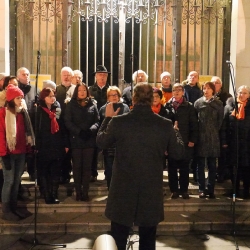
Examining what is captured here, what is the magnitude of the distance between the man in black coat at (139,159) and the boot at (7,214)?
2.28 m

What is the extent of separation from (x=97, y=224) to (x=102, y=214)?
0.40 meters

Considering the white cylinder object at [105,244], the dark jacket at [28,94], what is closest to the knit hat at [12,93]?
the dark jacket at [28,94]

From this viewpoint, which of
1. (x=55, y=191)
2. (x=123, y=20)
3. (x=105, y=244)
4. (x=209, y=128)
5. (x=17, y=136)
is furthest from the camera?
(x=123, y=20)

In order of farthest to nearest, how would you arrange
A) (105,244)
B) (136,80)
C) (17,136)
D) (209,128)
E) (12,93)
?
(136,80) → (209,128) → (17,136) → (12,93) → (105,244)

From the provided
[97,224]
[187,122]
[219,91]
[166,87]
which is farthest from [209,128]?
[97,224]

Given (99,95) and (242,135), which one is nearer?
(242,135)

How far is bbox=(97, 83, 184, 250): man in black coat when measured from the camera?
3.67 meters

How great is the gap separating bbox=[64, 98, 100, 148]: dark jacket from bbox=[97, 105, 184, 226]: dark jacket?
220 centimetres

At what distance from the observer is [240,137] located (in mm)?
6297

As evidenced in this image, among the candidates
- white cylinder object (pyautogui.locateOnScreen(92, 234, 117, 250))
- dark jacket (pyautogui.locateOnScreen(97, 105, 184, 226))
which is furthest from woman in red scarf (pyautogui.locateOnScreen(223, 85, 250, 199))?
white cylinder object (pyautogui.locateOnScreen(92, 234, 117, 250))

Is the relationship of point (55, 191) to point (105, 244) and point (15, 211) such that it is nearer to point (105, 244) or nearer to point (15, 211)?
point (15, 211)

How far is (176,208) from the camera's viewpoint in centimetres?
608

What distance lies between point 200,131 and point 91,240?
2225 mm

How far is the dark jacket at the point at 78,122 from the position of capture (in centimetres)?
594
